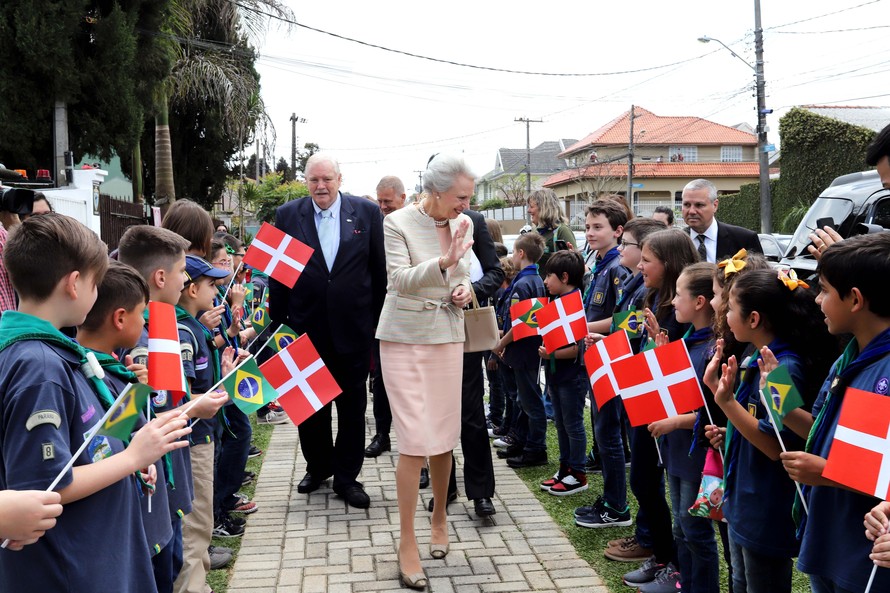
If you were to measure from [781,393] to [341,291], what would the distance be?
Answer: 3.23m

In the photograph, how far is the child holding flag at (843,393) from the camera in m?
2.22

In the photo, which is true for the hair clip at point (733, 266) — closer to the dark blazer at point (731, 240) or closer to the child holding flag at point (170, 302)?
the child holding flag at point (170, 302)

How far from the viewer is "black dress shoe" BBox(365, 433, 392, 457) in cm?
653

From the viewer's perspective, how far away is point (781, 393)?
2.51 meters

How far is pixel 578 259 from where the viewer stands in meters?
5.59

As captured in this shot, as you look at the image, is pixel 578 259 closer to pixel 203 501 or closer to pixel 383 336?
pixel 383 336

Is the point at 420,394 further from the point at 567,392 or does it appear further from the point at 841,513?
the point at 841,513

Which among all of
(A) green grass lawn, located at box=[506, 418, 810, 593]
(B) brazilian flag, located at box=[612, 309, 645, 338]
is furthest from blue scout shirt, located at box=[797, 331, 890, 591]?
(B) brazilian flag, located at box=[612, 309, 645, 338]

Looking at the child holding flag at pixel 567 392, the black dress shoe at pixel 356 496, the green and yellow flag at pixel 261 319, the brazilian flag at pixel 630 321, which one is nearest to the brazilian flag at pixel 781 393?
the brazilian flag at pixel 630 321

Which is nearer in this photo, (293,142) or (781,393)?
(781,393)

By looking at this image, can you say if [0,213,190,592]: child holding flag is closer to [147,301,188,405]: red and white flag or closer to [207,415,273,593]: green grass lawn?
[147,301,188,405]: red and white flag

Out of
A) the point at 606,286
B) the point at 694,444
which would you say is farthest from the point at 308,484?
the point at 694,444

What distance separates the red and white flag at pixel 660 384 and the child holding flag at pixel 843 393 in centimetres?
85

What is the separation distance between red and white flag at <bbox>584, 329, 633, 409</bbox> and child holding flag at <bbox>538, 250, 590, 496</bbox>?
132cm
